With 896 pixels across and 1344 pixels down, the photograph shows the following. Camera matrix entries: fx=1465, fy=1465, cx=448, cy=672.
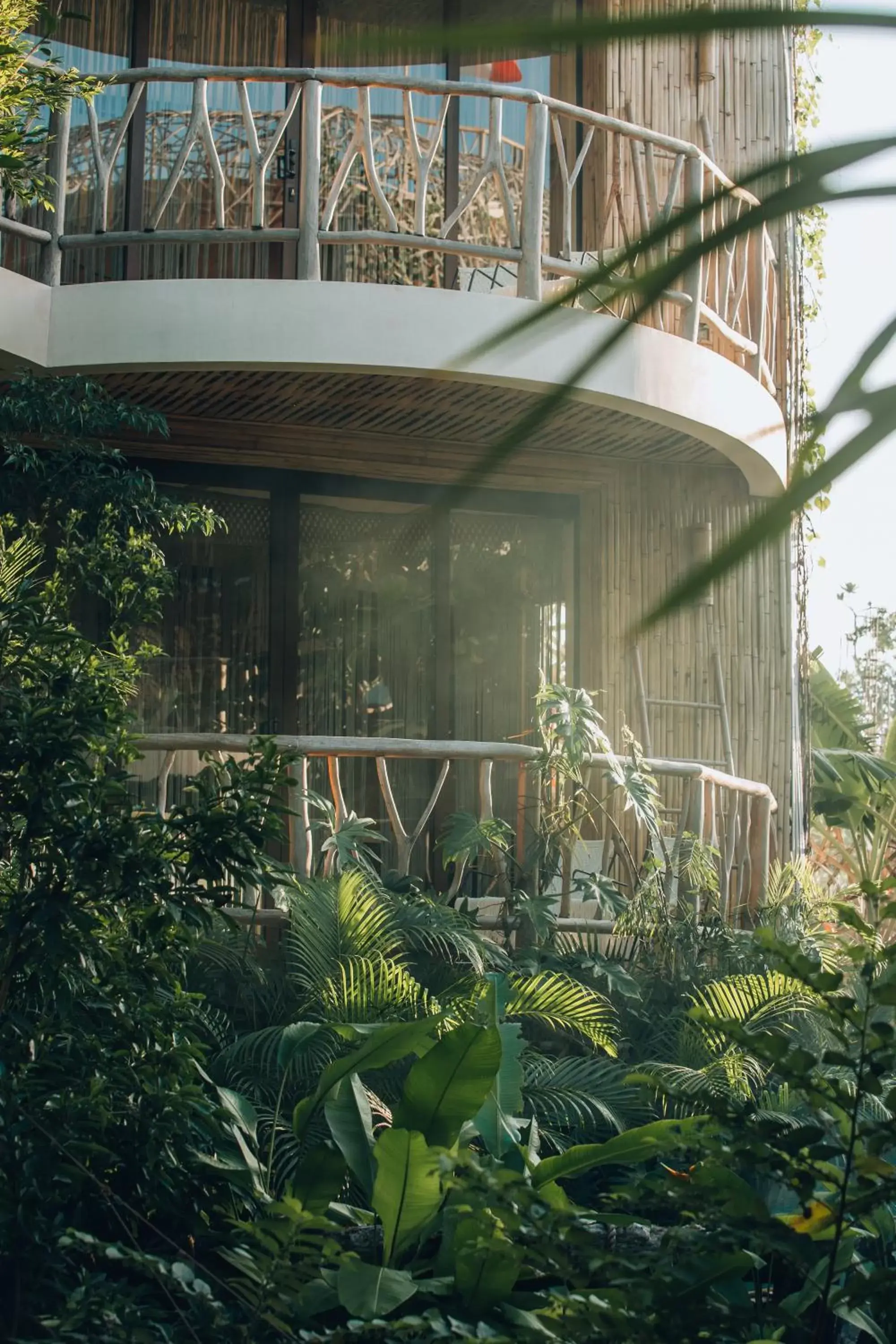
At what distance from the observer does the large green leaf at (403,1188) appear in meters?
3.75

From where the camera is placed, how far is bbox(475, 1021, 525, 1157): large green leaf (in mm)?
4438

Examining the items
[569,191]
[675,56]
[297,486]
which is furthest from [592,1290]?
[675,56]

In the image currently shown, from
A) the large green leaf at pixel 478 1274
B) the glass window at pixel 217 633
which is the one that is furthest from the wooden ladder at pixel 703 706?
the large green leaf at pixel 478 1274

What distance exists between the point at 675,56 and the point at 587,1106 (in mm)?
6778

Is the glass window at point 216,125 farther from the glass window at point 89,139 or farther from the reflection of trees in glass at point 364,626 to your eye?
the reflection of trees in glass at point 364,626

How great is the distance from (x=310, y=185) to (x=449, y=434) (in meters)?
1.96

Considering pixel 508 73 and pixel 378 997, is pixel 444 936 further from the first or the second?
pixel 508 73

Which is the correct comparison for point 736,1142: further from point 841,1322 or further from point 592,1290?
point 841,1322

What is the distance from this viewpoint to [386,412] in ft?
26.1

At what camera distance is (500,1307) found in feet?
12.0

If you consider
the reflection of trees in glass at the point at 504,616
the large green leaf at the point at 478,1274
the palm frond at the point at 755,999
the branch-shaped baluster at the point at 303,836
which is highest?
the reflection of trees in glass at the point at 504,616

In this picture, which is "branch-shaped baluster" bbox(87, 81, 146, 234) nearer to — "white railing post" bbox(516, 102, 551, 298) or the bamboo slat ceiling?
the bamboo slat ceiling

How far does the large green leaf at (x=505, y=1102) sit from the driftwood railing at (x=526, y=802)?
108cm

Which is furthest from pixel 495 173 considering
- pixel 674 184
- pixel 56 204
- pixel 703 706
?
pixel 703 706
